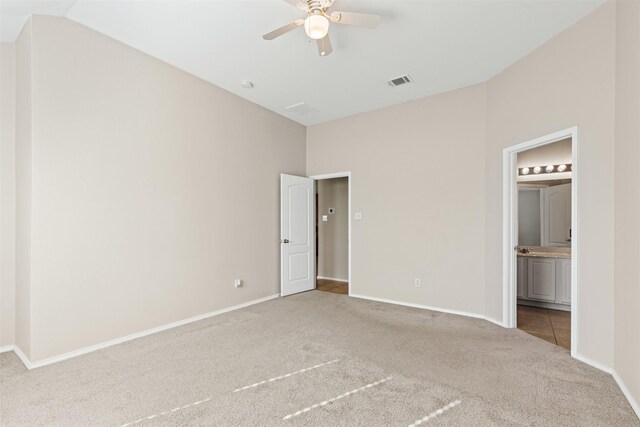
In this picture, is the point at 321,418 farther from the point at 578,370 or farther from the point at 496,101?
the point at 496,101

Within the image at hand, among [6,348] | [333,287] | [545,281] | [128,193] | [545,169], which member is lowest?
[333,287]

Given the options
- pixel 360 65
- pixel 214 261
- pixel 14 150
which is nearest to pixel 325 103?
pixel 360 65

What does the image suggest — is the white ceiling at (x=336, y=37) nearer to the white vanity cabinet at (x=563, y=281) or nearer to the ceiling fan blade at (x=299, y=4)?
the ceiling fan blade at (x=299, y=4)

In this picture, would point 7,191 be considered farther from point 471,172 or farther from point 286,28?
point 471,172

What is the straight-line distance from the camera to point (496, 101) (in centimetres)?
388

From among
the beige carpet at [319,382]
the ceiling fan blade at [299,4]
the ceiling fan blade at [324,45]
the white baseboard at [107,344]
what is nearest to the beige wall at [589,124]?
the beige carpet at [319,382]

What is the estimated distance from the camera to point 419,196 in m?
4.60

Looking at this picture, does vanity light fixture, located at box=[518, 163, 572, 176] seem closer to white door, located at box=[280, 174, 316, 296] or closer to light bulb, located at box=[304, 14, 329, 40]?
white door, located at box=[280, 174, 316, 296]

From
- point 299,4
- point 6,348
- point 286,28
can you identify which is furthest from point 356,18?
point 6,348

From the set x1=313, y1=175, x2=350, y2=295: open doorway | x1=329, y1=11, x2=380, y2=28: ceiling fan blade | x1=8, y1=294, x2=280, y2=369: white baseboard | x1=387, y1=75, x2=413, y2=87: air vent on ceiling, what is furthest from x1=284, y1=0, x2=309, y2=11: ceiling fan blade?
x1=313, y1=175, x2=350, y2=295: open doorway

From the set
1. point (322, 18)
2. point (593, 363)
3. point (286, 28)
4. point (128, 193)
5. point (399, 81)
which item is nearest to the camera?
point (322, 18)

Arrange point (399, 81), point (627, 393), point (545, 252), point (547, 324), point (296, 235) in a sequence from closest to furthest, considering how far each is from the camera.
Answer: point (627, 393)
point (547, 324)
point (399, 81)
point (545, 252)
point (296, 235)

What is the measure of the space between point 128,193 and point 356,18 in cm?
282

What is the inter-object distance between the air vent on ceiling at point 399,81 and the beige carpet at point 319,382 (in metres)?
3.07
